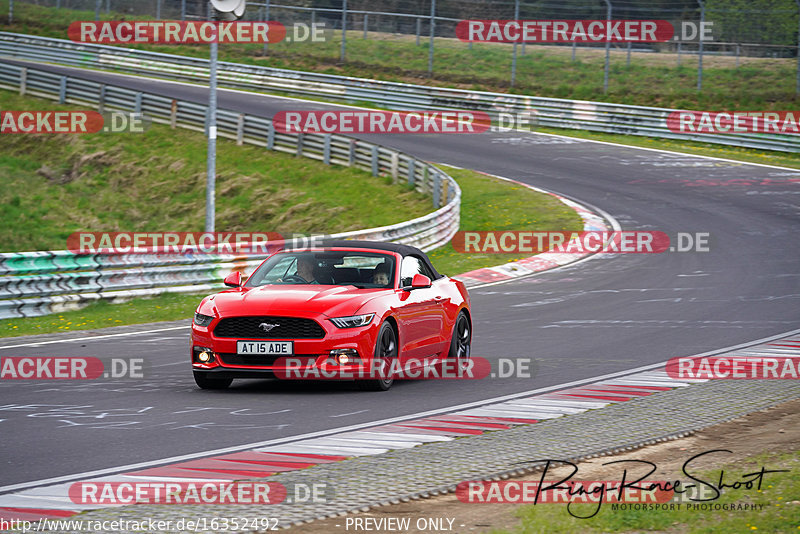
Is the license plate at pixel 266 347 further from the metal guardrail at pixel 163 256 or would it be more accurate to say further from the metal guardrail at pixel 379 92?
the metal guardrail at pixel 379 92

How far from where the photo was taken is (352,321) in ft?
33.1

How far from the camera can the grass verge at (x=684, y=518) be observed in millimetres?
5699

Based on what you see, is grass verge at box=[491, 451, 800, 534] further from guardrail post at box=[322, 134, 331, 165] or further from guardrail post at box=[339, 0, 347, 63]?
guardrail post at box=[339, 0, 347, 63]

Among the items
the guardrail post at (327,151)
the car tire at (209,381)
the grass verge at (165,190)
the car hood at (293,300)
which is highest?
the car hood at (293,300)

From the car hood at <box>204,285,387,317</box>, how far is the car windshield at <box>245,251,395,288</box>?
0.92 ft

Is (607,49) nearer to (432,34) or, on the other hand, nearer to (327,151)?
(432,34)

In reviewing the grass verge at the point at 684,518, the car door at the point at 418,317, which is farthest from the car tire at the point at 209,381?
the grass verge at the point at 684,518

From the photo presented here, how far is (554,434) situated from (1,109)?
3758cm

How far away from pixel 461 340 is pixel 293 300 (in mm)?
2709

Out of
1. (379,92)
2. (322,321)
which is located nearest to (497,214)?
(379,92)

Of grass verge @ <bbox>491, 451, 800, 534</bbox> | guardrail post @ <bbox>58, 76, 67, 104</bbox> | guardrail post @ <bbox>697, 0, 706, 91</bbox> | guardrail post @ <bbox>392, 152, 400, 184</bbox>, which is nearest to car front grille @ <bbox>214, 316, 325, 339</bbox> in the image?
grass verge @ <bbox>491, 451, 800, 534</bbox>

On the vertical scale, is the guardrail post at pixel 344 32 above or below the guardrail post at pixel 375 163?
above

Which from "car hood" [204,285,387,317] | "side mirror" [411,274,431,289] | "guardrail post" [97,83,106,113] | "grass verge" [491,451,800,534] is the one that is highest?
"guardrail post" [97,83,106,113]

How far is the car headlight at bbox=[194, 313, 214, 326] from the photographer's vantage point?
1027cm
